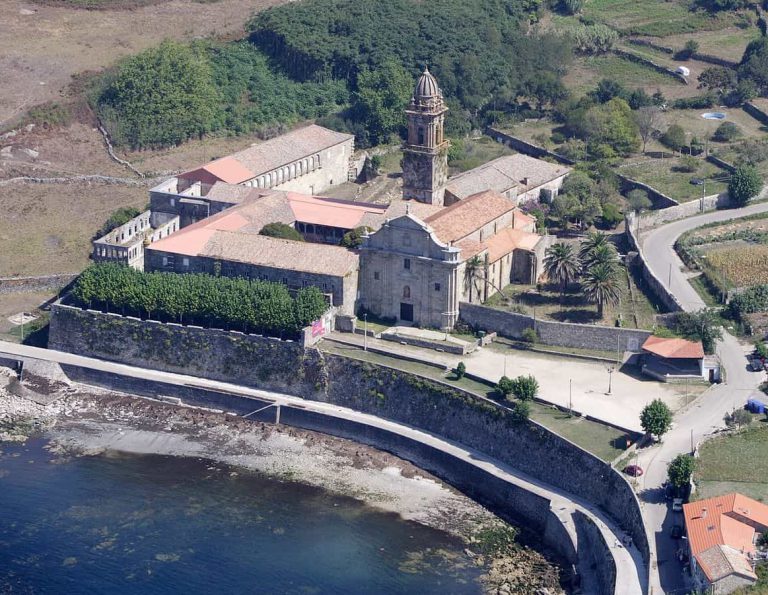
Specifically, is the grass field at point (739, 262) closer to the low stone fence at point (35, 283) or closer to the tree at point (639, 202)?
the tree at point (639, 202)

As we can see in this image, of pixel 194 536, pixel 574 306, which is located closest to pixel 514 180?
pixel 574 306

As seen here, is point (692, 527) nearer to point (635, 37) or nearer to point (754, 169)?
point (754, 169)

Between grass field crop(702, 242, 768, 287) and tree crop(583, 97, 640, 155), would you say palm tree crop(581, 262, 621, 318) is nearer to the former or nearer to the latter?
grass field crop(702, 242, 768, 287)

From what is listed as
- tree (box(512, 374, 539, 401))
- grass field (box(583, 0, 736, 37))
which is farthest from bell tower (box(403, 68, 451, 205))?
grass field (box(583, 0, 736, 37))

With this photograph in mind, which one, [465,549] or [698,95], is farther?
[698,95]

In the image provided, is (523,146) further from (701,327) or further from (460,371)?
(460,371)

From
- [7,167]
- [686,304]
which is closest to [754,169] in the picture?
[686,304]
